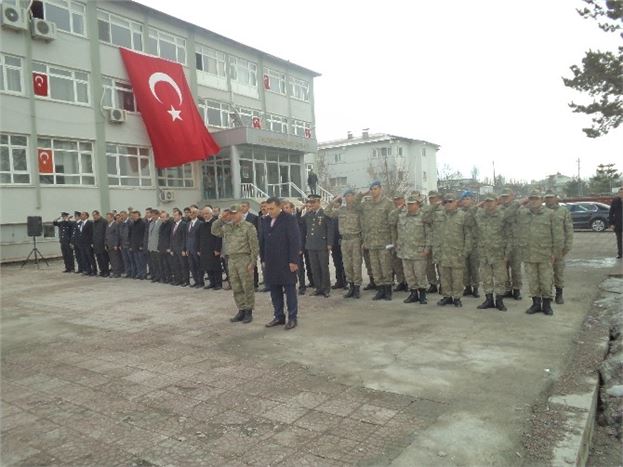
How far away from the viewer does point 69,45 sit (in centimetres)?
2002

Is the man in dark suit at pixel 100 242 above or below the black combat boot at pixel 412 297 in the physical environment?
above

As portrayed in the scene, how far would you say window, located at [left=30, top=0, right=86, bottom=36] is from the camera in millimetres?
18938

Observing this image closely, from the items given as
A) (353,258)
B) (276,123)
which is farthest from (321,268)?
(276,123)

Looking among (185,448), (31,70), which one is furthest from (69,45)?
(185,448)

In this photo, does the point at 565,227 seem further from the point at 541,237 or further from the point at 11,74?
the point at 11,74

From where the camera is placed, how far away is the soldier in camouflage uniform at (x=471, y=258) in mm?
7477

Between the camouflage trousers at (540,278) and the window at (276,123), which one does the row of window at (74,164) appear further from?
the camouflage trousers at (540,278)

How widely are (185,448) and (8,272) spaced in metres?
14.9

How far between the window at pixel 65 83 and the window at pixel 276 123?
12.9 meters

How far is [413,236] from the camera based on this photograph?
7691mm

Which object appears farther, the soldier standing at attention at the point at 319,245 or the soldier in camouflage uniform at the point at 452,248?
the soldier standing at attention at the point at 319,245

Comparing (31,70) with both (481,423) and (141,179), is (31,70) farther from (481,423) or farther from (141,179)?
(481,423)

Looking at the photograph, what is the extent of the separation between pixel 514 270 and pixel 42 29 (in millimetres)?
19848

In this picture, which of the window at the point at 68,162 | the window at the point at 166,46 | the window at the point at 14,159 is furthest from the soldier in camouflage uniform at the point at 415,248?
the window at the point at 166,46
